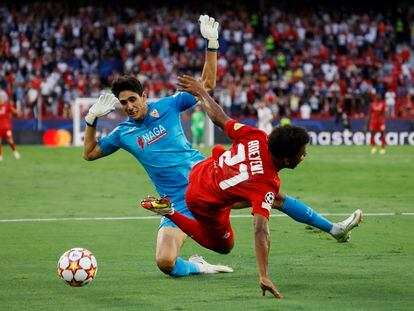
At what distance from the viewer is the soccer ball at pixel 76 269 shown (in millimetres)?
8438

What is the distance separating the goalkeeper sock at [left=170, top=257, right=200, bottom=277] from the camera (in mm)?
9242

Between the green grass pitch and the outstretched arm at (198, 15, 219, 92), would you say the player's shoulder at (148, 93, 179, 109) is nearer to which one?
the outstretched arm at (198, 15, 219, 92)

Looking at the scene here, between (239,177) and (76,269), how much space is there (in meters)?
1.81

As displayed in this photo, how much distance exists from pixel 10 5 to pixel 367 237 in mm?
37208

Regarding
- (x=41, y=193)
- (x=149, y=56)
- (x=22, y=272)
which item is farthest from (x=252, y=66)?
(x=22, y=272)

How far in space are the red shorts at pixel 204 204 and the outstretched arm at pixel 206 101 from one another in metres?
0.54

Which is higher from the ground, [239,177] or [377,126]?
[239,177]

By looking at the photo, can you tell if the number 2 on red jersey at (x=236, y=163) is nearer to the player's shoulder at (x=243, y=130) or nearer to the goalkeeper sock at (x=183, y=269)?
the player's shoulder at (x=243, y=130)

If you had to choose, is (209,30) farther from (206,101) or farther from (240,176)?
(240,176)

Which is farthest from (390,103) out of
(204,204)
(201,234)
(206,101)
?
(206,101)

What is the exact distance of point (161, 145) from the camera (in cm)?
967

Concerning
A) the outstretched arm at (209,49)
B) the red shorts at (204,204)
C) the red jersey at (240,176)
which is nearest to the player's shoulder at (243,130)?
the red jersey at (240,176)

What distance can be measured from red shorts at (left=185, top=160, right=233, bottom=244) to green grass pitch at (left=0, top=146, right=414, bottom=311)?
0.59 m

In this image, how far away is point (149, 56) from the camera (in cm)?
4400
